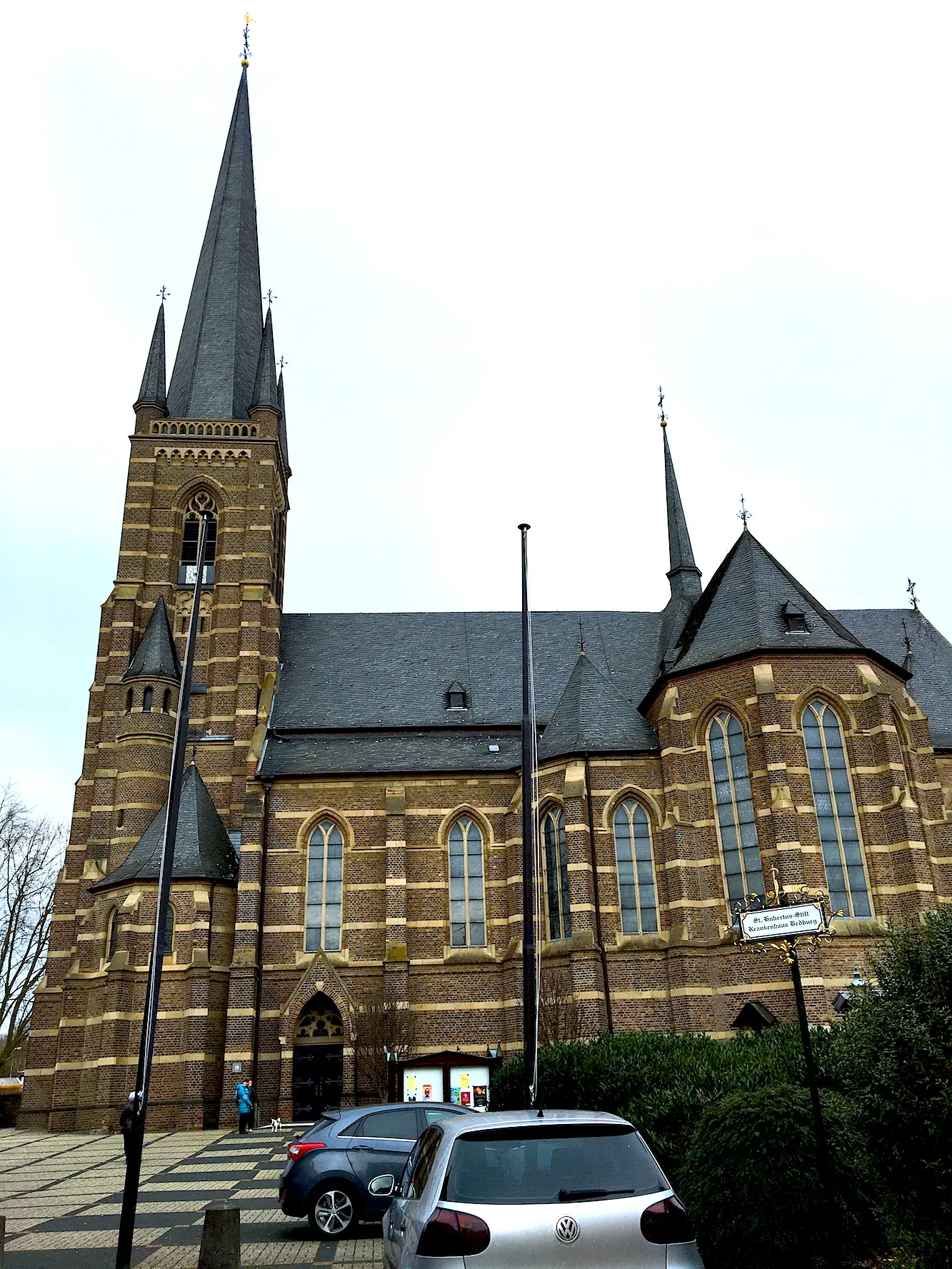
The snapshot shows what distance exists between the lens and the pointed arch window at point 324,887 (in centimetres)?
2941

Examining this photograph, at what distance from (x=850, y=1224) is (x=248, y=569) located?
30511 mm

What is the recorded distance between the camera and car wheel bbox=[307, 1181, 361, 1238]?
11445mm

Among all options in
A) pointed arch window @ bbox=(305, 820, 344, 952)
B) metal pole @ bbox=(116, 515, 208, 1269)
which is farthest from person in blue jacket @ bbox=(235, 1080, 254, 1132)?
metal pole @ bbox=(116, 515, 208, 1269)

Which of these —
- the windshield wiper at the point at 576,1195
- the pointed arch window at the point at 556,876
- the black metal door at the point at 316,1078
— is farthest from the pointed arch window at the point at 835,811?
the windshield wiper at the point at 576,1195

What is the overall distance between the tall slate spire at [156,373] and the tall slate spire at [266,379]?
11.4 ft

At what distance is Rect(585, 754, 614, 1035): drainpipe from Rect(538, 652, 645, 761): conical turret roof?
0.72 meters

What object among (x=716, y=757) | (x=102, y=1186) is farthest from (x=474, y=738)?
(x=102, y=1186)

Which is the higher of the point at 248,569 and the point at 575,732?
the point at 248,569

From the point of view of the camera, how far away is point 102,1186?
55.5 ft

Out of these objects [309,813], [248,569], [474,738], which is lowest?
[309,813]

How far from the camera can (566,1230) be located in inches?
217

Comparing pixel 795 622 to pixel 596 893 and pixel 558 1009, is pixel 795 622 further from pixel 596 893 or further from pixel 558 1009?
pixel 558 1009

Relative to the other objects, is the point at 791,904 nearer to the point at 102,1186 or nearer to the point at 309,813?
the point at 102,1186

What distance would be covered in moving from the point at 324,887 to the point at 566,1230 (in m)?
25.4
